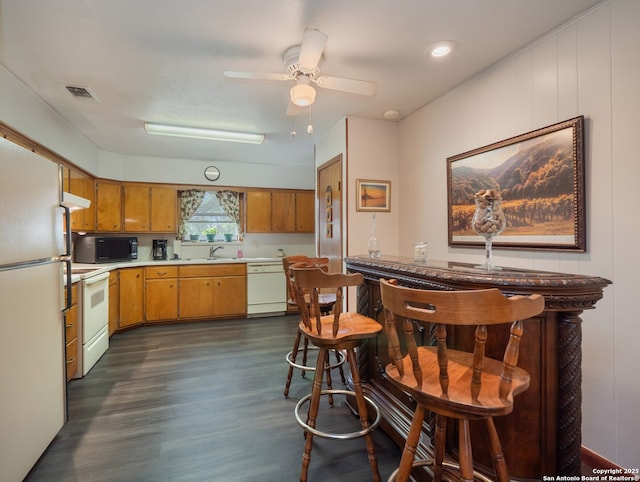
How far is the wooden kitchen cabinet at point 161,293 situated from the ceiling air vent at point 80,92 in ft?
7.95

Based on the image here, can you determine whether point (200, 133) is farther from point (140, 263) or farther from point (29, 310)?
point (29, 310)

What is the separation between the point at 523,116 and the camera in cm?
215

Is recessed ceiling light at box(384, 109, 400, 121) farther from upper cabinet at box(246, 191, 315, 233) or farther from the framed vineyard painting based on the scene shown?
upper cabinet at box(246, 191, 315, 233)

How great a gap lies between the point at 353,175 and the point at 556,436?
266cm

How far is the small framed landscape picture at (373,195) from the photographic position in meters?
3.38

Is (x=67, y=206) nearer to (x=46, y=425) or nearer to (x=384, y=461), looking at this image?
(x=46, y=425)

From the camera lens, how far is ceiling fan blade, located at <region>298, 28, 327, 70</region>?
5.63 ft

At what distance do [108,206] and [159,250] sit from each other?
0.95 m

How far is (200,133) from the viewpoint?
142 inches

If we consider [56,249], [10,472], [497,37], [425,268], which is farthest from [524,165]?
[10,472]

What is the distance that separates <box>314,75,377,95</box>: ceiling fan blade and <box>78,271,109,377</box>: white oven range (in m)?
2.73

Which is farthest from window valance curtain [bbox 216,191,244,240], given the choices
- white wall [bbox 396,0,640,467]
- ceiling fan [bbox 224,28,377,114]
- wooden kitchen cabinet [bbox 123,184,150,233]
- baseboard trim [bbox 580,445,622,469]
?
baseboard trim [bbox 580,445,622,469]

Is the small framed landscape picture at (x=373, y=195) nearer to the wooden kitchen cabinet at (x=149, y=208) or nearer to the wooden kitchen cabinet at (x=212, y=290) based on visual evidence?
the wooden kitchen cabinet at (x=212, y=290)

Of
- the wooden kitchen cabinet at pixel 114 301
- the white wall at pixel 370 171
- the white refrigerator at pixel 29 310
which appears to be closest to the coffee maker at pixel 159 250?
the wooden kitchen cabinet at pixel 114 301
